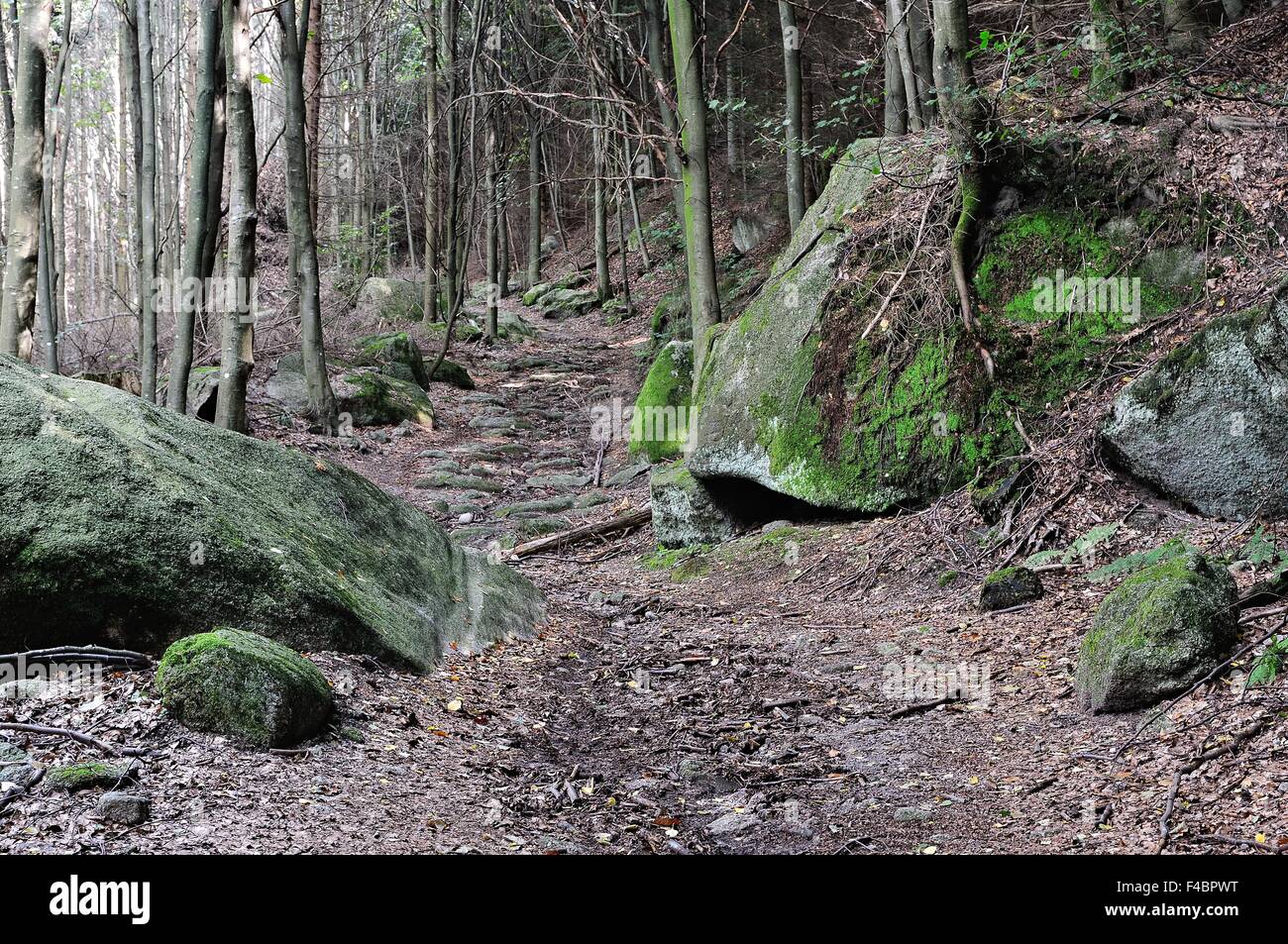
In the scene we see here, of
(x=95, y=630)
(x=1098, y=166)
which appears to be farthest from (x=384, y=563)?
(x=1098, y=166)

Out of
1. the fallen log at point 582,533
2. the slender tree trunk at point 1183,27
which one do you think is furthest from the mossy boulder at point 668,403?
the slender tree trunk at point 1183,27

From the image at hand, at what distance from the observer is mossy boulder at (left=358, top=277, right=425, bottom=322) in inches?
923

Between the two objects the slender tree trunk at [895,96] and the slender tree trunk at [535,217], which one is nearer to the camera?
the slender tree trunk at [895,96]

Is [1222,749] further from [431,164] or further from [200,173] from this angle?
[431,164]

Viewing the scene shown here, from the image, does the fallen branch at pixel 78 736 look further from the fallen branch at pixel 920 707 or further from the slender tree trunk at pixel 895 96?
the slender tree trunk at pixel 895 96

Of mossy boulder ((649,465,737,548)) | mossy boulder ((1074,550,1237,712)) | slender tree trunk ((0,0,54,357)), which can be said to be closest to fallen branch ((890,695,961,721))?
mossy boulder ((1074,550,1237,712))

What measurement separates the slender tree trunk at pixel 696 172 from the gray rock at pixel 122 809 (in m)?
8.95

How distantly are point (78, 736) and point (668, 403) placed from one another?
31.9ft

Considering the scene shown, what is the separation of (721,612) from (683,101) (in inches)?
279

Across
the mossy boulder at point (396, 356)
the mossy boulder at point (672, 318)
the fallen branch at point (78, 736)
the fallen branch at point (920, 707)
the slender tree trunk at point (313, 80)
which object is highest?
the slender tree trunk at point (313, 80)

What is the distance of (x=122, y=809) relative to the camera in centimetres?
287

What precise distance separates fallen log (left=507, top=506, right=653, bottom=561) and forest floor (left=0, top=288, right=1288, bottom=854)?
200cm

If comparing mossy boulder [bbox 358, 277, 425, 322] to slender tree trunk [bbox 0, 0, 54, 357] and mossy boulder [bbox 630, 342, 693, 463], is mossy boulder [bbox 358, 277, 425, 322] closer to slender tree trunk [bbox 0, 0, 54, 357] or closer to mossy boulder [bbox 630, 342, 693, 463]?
mossy boulder [bbox 630, 342, 693, 463]

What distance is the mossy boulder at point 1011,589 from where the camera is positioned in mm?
5984
